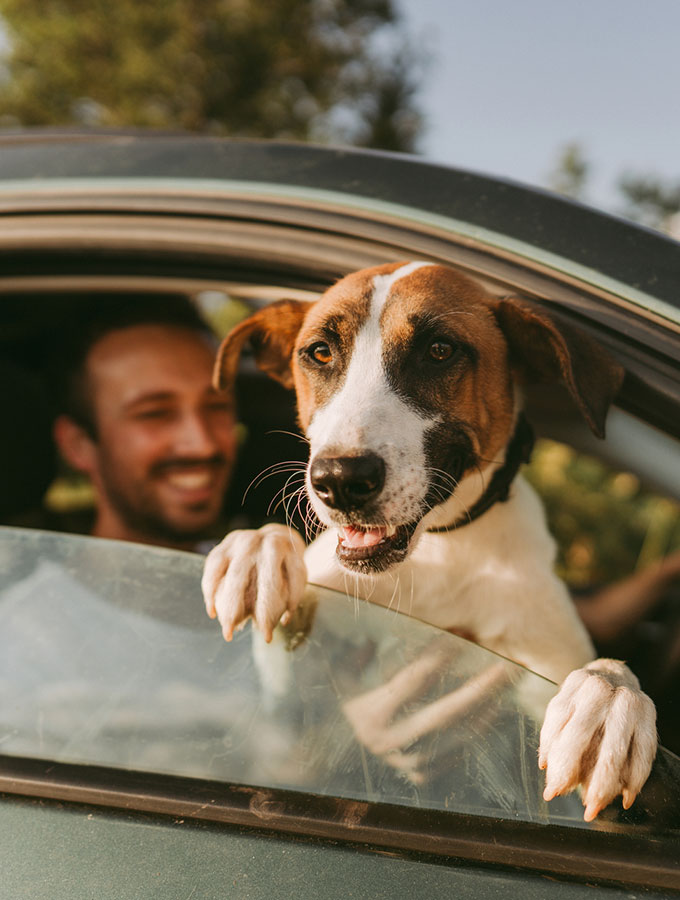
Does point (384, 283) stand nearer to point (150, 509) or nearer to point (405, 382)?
point (405, 382)

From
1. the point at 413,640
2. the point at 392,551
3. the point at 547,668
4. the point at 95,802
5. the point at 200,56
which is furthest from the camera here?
the point at 200,56

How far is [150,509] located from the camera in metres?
2.33

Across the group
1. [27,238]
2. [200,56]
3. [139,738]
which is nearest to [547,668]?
[139,738]

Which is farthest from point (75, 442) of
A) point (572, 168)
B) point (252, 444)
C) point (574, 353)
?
point (572, 168)

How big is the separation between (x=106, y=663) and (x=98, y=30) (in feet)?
59.4

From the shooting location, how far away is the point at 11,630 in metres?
1.17

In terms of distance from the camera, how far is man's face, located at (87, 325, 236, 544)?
2.27 metres

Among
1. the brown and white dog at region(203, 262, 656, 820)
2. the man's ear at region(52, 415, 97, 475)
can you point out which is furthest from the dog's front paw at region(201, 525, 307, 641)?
the man's ear at region(52, 415, 97, 475)

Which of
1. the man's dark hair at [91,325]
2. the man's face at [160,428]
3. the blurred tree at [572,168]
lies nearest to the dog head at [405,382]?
the man's face at [160,428]

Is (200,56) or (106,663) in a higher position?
(200,56)

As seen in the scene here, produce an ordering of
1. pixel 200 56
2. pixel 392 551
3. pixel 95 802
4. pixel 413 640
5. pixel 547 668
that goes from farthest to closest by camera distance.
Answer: pixel 200 56
pixel 547 668
pixel 392 551
pixel 413 640
pixel 95 802

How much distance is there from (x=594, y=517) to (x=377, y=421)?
5.07 m

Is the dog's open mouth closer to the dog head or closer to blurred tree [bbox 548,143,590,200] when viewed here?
the dog head

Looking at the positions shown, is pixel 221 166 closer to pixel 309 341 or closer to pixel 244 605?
pixel 309 341
